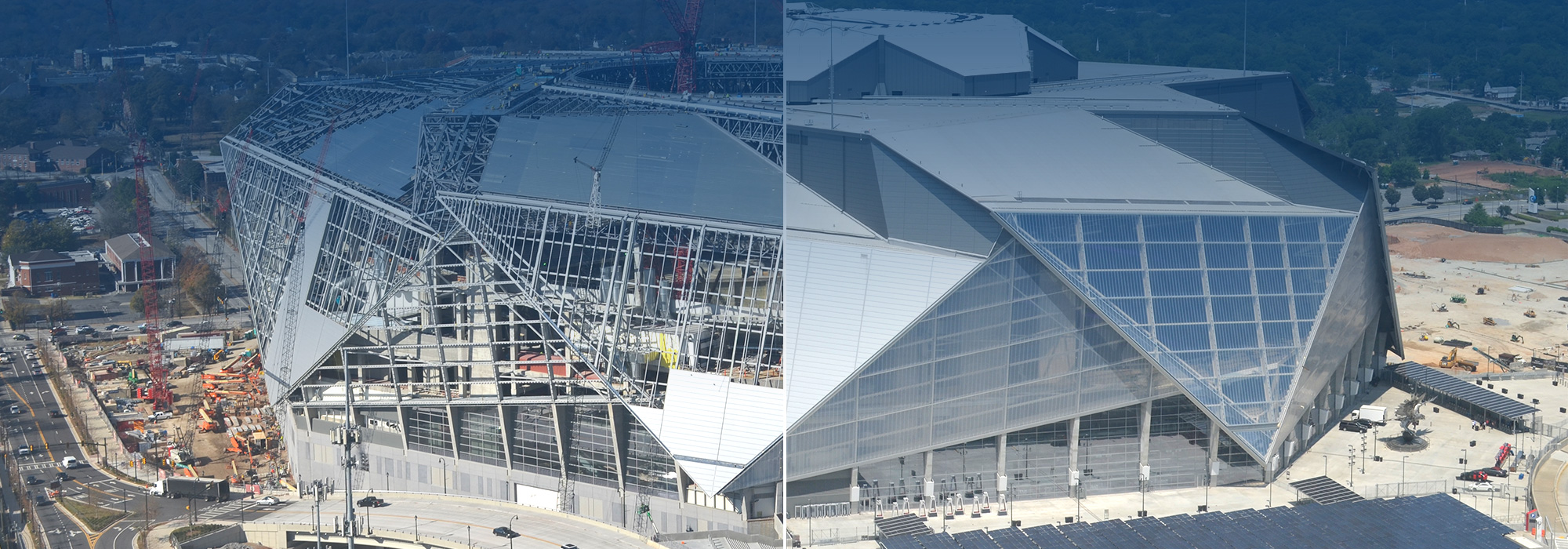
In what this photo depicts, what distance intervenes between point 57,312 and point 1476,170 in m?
131

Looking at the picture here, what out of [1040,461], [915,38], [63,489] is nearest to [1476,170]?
[915,38]

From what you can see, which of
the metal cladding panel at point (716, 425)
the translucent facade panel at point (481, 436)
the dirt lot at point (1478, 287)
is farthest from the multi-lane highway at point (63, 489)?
the dirt lot at point (1478, 287)

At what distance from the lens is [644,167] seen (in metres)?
76.4

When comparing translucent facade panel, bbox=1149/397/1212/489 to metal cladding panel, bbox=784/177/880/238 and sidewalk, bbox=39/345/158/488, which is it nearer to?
metal cladding panel, bbox=784/177/880/238

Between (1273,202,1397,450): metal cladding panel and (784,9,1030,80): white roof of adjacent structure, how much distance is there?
22401 millimetres

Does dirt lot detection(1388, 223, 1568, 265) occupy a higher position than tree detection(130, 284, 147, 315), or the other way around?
dirt lot detection(1388, 223, 1568, 265)

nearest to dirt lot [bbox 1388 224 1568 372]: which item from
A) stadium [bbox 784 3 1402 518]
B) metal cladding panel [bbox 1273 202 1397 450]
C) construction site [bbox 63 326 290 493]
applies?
metal cladding panel [bbox 1273 202 1397 450]

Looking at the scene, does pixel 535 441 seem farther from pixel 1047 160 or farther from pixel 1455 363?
pixel 1455 363

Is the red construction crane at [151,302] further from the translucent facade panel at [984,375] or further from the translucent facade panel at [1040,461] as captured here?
the translucent facade panel at [1040,461]

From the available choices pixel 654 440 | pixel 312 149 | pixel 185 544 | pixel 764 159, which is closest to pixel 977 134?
pixel 764 159

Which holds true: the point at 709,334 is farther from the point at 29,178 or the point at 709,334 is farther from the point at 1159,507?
the point at 29,178

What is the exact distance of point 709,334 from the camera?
221 ft

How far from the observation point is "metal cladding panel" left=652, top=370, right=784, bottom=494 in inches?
2463

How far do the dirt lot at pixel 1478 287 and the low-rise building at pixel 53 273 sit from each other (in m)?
95.5
